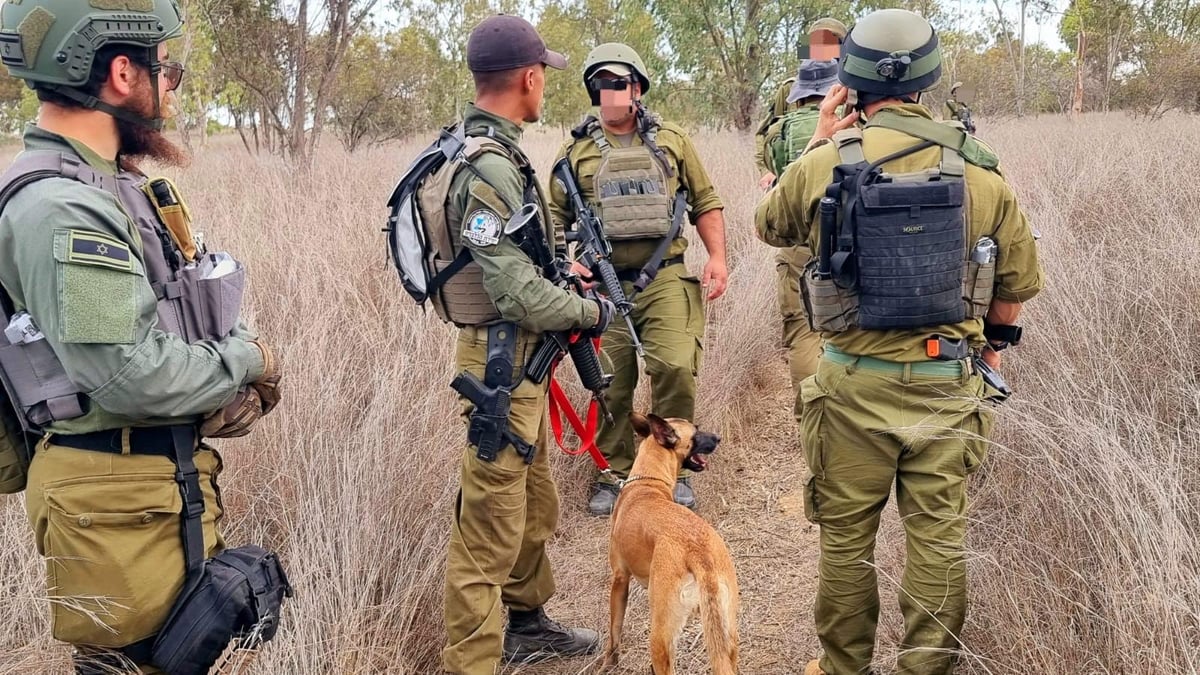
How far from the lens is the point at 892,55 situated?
237cm

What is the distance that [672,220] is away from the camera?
13.9 feet

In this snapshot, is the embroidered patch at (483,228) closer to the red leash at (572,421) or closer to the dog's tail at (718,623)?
the red leash at (572,421)

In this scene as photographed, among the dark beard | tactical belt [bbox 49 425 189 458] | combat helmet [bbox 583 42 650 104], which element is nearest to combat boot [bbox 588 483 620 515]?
combat helmet [bbox 583 42 650 104]

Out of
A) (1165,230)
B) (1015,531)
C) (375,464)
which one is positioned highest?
(1165,230)

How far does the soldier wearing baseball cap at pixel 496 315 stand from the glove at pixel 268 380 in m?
0.67

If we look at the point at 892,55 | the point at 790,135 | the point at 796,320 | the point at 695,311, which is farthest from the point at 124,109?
the point at 796,320

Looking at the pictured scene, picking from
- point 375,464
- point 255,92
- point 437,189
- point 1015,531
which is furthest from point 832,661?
point 255,92

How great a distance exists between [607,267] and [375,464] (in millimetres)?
1520

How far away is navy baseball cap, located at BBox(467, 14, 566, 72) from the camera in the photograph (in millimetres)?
2658

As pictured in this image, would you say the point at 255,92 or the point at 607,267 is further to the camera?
the point at 255,92

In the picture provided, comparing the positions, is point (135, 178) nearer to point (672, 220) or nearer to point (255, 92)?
point (672, 220)

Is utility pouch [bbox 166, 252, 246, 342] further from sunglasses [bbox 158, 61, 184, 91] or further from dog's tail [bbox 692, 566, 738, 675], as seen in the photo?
dog's tail [bbox 692, 566, 738, 675]

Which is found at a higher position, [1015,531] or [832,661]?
[1015,531]

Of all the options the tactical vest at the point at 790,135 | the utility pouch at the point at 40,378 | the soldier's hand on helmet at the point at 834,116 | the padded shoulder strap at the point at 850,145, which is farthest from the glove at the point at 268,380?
the tactical vest at the point at 790,135
